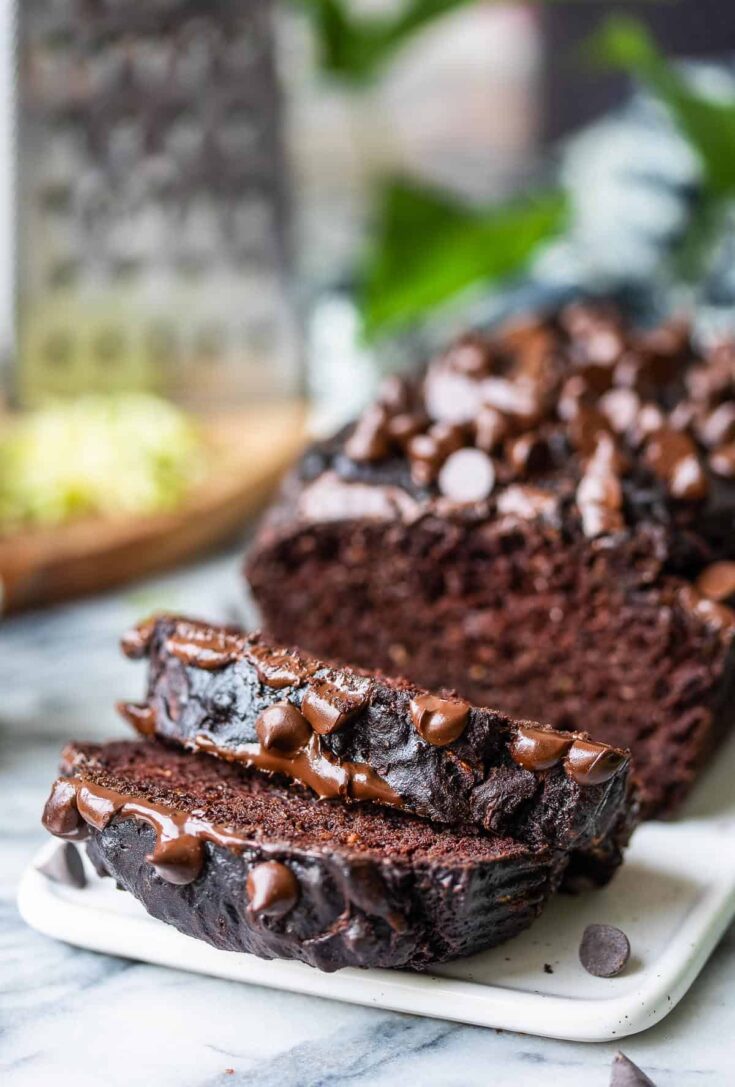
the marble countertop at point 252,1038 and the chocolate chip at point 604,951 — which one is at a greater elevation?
the chocolate chip at point 604,951

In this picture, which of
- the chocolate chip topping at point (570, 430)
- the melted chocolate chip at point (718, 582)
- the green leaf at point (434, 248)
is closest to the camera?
the melted chocolate chip at point (718, 582)

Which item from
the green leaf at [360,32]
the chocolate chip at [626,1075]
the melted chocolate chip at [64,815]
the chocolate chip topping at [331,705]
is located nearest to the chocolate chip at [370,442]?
the chocolate chip topping at [331,705]

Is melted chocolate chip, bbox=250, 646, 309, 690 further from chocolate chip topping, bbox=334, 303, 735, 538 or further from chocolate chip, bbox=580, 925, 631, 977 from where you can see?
chocolate chip topping, bbox=334, 303, 735, 538

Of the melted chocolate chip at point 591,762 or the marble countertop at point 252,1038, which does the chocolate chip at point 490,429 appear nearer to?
the melted chocolate chip at point 591,762

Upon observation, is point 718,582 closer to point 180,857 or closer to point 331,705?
point 331,705

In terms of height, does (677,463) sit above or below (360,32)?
below

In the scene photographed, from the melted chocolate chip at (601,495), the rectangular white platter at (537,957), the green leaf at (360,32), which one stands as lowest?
the rectangular white platter at (537,957)

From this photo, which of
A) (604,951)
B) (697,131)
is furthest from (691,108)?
(604,951)

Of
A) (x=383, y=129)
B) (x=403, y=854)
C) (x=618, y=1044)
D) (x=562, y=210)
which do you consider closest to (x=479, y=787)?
(x=403, y=854)
